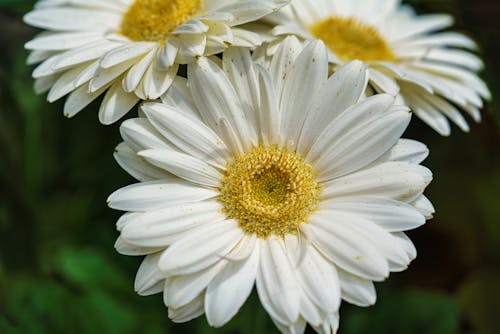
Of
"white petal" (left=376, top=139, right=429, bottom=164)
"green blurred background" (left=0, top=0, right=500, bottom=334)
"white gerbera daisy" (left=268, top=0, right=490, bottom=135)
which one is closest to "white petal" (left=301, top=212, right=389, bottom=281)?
"white petal" (left=376, top=139, right=429, bottom=164)

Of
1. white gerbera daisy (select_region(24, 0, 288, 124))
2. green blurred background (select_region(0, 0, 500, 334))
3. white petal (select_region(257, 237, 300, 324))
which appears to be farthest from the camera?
green blurred background (select_region(0, 0, 500, 334))

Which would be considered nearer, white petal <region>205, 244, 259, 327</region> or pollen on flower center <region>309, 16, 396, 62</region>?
white petal <region>205, 244, 259, 327</region>

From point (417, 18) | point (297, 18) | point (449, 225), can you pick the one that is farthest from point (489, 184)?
point (297, 18)

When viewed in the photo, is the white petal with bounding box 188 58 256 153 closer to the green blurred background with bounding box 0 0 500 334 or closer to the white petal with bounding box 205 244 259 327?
the white petal with bounding box 205 244 259 327

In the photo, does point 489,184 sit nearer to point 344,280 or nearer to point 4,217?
point 344,280

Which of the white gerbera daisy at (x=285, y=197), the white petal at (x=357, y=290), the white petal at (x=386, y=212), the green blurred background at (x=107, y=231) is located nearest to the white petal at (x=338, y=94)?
the white gerbera daisy at (x=285, y=197)

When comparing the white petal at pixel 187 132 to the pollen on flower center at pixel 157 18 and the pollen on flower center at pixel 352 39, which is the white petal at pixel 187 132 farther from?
the pollen on flower center at pixel 352 39
